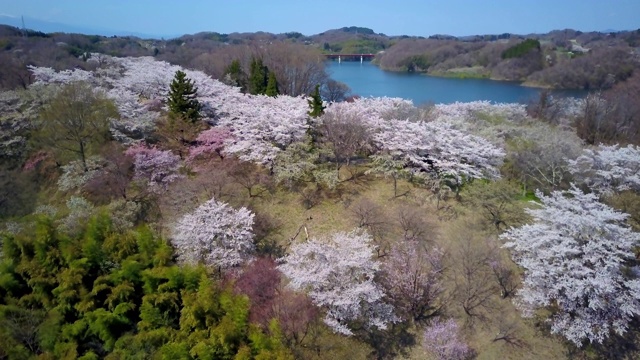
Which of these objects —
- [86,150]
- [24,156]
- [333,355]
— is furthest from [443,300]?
[24,156]

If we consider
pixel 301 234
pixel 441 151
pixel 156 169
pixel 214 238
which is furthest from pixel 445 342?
pixel 156 169

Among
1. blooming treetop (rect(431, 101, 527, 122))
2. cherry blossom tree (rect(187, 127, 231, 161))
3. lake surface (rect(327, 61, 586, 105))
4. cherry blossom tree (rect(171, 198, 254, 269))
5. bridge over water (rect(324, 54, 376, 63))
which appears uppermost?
bridge over water (rect(324, 54, 376, 63))

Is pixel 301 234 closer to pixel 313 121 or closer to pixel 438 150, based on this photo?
pixel 313 121

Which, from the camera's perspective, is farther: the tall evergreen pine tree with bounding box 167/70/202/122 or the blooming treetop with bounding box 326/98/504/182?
the tall evergreen pine tree with bounding box 167/70/202/122

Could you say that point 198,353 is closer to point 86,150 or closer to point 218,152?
point 218,152

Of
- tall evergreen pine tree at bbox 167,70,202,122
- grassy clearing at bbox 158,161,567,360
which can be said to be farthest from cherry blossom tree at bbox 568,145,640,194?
tall evergreen pine tree at bbox 167,70,202,122

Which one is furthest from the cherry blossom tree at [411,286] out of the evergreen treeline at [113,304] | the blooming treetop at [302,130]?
the blooming treetop at [302,130]

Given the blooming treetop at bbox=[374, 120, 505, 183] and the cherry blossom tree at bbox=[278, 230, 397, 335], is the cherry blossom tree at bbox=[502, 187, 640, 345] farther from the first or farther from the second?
the blooming treetop at bbox=[374, 120, 505, 183]

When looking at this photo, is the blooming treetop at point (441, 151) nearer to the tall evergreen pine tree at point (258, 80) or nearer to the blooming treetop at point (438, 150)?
the blooming treetop at point (438, 150)
